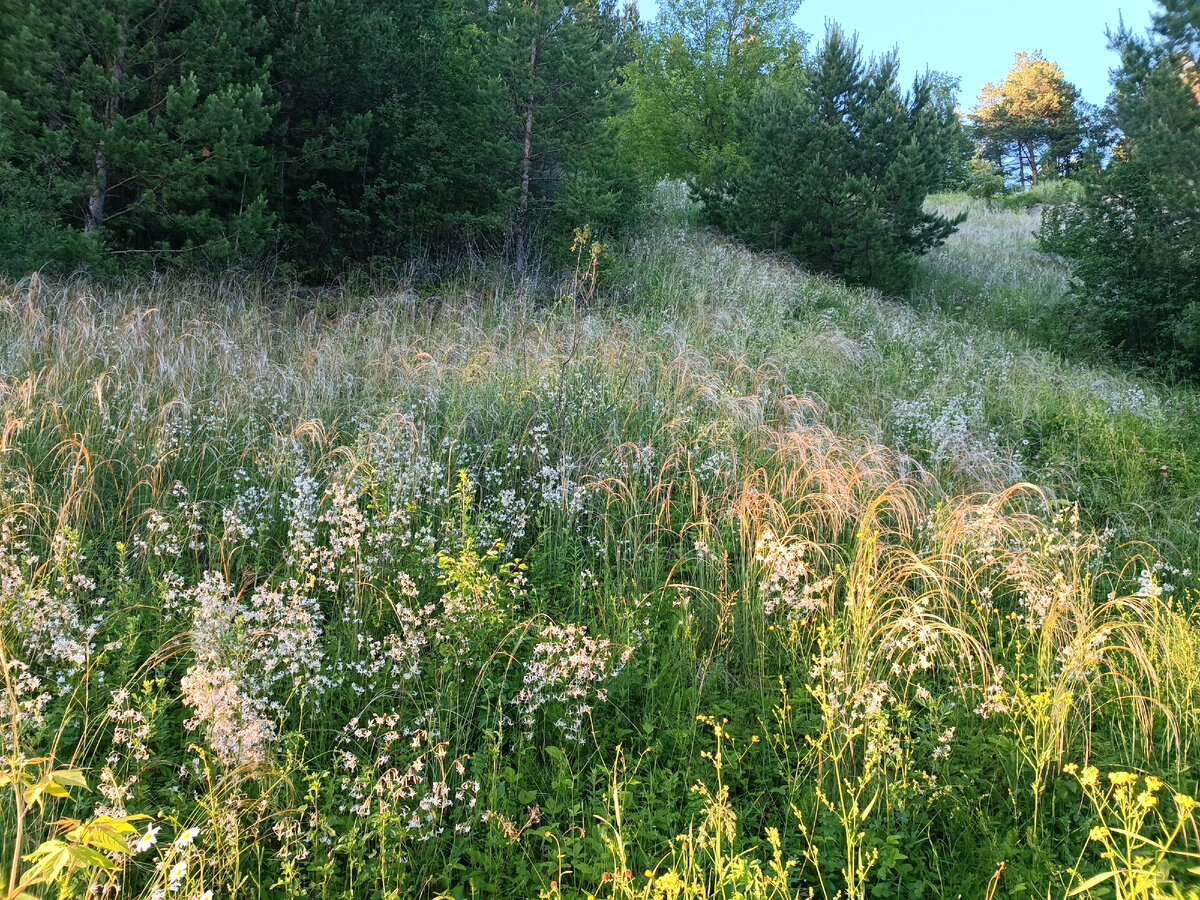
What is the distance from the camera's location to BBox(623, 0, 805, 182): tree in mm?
17125

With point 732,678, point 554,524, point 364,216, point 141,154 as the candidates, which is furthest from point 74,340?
point 732,678

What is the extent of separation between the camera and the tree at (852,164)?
12898 millimetres

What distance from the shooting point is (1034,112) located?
1549 inches

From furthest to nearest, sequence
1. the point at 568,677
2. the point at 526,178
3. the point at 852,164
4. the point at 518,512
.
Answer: the point at 852,164, the point at 526,178, the point at 518,512, the point at 568,677

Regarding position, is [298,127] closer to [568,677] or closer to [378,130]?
[378,130]

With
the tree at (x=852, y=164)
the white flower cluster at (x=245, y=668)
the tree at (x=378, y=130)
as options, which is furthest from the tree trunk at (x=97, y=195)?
the tree at (x=852, y=164)

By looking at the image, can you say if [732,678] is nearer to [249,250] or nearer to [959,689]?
[959,689]

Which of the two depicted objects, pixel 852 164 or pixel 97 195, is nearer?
pixel 97 195

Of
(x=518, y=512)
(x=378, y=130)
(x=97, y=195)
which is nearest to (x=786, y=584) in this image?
(x=518, y=512)

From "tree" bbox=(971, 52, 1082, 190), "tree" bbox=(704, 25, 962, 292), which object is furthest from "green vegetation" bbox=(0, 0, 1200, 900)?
"tree" bbox=(971, 52, 1082, 190)

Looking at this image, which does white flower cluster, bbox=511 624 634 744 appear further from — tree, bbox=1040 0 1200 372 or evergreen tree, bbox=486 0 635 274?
tree, bbox=1040 0 1200 372

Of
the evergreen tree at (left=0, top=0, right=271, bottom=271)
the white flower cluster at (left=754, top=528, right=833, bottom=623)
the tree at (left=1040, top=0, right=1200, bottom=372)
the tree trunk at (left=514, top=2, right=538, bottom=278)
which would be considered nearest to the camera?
the white flower cluster at (left=754, top=528, right=833, bottom=623)

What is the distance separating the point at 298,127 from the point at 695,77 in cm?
1119

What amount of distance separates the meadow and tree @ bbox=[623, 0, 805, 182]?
12995 millimetres
